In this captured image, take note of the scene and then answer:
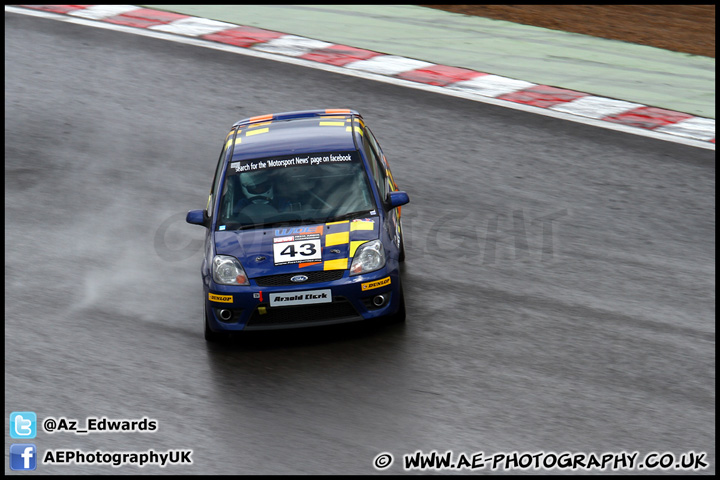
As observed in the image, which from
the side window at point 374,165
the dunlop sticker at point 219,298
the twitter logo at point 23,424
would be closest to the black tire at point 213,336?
the dunlop sticker at point 219,298

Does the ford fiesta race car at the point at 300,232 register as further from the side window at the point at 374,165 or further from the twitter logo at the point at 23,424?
the twitter logo at the point at 23,424

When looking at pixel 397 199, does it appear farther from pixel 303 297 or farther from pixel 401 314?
pixel 303 297

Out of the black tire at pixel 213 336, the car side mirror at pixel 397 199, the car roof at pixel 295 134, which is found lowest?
the black tire at pixel 213 336

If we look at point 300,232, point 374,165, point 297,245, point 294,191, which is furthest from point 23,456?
point 374,165

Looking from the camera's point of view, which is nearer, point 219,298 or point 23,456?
point 23,456

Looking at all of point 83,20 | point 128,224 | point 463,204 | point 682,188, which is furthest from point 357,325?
point 83,20

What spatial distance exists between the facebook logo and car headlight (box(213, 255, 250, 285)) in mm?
1961

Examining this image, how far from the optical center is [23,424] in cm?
692

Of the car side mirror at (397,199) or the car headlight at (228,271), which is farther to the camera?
the car side mirror at (397,199)

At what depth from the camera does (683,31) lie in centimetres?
1623

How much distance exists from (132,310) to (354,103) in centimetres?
543

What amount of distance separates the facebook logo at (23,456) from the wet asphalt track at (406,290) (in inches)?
3.7

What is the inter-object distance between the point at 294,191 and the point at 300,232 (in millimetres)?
546

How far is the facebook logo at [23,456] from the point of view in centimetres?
648
